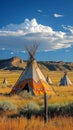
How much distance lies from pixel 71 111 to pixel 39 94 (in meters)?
12.9

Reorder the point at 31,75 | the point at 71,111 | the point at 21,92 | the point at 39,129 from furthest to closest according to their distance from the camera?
the point at 31,75 < the point at 21,92 < the point at 71,111 < the point at 39,129

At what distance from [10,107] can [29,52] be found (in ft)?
39.0

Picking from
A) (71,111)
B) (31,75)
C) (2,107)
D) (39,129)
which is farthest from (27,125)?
(31,75)

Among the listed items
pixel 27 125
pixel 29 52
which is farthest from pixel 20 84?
pixel 27 125

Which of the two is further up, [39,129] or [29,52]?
[29,52]

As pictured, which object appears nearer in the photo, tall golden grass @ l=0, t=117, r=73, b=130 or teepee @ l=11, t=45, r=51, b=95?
tall golden grass @ l=0, t=117, r=73, b=130

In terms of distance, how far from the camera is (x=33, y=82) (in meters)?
27.2

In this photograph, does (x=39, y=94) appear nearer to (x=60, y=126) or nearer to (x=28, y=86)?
(x=28, y=86)

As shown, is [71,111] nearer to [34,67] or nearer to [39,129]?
[39,129]

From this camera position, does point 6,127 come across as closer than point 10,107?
Yes

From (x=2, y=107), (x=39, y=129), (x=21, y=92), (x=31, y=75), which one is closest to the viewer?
(x=39, y=129)

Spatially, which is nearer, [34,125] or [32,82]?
[34,125]

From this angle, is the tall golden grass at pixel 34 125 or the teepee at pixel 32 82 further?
the teepee at pixel 32 82

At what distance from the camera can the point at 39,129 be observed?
400 inches
